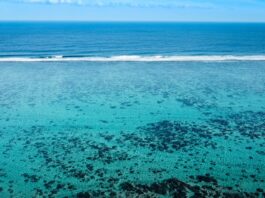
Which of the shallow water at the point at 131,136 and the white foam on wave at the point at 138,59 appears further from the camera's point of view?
the white foam on wave at the point at 138,59

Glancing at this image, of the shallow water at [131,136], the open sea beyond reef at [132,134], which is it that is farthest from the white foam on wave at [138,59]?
the shallow water at [131,136]

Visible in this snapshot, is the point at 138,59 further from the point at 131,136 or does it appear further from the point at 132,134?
the point at 131,136

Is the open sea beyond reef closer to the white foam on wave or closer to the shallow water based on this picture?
the shallow water

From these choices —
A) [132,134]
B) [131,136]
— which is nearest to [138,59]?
[132,134]

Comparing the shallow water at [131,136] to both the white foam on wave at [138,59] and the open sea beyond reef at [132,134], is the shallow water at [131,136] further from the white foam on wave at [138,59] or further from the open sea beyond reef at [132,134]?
the white foam on wave at [138,59]

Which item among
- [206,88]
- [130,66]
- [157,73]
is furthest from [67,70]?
[206,88]

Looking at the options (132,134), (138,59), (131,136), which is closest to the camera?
(131,136)
